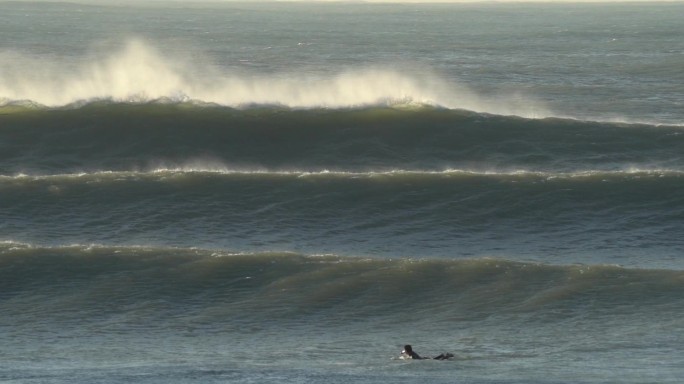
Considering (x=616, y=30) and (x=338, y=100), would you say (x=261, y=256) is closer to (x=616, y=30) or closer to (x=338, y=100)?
(x=338, y=100)

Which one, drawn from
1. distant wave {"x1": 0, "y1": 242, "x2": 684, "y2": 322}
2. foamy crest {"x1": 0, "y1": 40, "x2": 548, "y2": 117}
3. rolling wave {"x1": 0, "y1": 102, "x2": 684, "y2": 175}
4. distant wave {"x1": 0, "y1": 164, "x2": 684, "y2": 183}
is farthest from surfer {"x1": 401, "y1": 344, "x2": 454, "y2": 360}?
foamy crest {"x1": 0, "y1": 40, "x2": 548, "y2": 117}

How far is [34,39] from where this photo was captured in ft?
280

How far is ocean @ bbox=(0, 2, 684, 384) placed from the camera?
56.0 feet

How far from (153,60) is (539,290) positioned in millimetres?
23029

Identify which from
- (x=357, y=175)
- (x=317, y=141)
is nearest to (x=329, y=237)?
(x=357, y=175)

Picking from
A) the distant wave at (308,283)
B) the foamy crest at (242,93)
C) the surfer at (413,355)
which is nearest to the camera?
the surfer at (413,355)

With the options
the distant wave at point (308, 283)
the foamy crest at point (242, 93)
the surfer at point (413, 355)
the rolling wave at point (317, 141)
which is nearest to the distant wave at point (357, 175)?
the rolling wave at point (317, 141)

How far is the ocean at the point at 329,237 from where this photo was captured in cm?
1708

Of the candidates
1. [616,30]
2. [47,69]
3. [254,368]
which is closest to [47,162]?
[254,368]

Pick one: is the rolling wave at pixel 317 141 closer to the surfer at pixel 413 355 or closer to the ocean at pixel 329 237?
the ocean at pixel 329 237

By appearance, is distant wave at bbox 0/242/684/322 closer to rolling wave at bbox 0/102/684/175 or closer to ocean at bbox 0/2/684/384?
ocean at bbox 0/2/684/384

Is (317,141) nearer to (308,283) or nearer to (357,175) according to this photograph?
(357,175)

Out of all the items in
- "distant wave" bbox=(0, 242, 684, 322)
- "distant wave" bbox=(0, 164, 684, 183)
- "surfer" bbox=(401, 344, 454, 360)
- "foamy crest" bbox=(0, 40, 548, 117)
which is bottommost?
"surfer" bbox=(401, 344, 454, 360)

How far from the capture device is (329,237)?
77.7 ft
